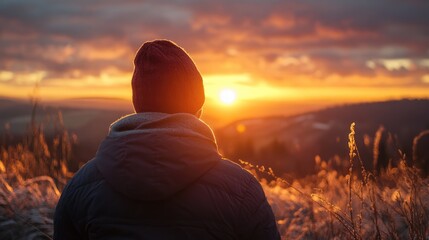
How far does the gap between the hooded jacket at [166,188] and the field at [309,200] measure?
49 cm

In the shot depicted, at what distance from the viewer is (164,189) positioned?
97.9 inches

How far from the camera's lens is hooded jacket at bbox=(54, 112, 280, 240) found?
8.18ft

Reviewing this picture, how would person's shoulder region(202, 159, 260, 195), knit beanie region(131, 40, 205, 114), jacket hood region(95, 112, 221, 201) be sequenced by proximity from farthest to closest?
knit beanie region(131, 40, 205, 114)
person's shoulder region(202, 159, 260, 195)
jacket hood region(95, 112, 221, 201)

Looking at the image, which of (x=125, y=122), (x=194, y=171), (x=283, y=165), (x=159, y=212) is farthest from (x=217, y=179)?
(x=283, y=165)

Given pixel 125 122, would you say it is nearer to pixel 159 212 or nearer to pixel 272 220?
pixel 159 212

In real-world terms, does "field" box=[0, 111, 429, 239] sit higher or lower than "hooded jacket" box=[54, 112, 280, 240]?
lower

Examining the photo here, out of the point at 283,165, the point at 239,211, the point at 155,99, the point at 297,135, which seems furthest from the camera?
the point at 297,135

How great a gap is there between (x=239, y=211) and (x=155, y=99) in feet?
2.62

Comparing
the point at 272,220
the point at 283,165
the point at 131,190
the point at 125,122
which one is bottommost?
the point at 283,165

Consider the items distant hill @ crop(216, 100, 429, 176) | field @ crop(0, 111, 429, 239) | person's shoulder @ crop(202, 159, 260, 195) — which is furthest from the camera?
distant hill @ crop(216, 100, 429, 176)

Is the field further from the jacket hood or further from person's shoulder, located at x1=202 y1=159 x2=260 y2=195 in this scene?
the jacket hood

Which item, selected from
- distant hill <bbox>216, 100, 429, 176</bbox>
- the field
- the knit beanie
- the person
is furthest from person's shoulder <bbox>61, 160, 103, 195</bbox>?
distant hill <bbox>216, 100, 429, 176</bbox>

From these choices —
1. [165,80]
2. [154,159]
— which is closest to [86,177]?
[154,159]

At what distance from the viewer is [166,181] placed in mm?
2482
